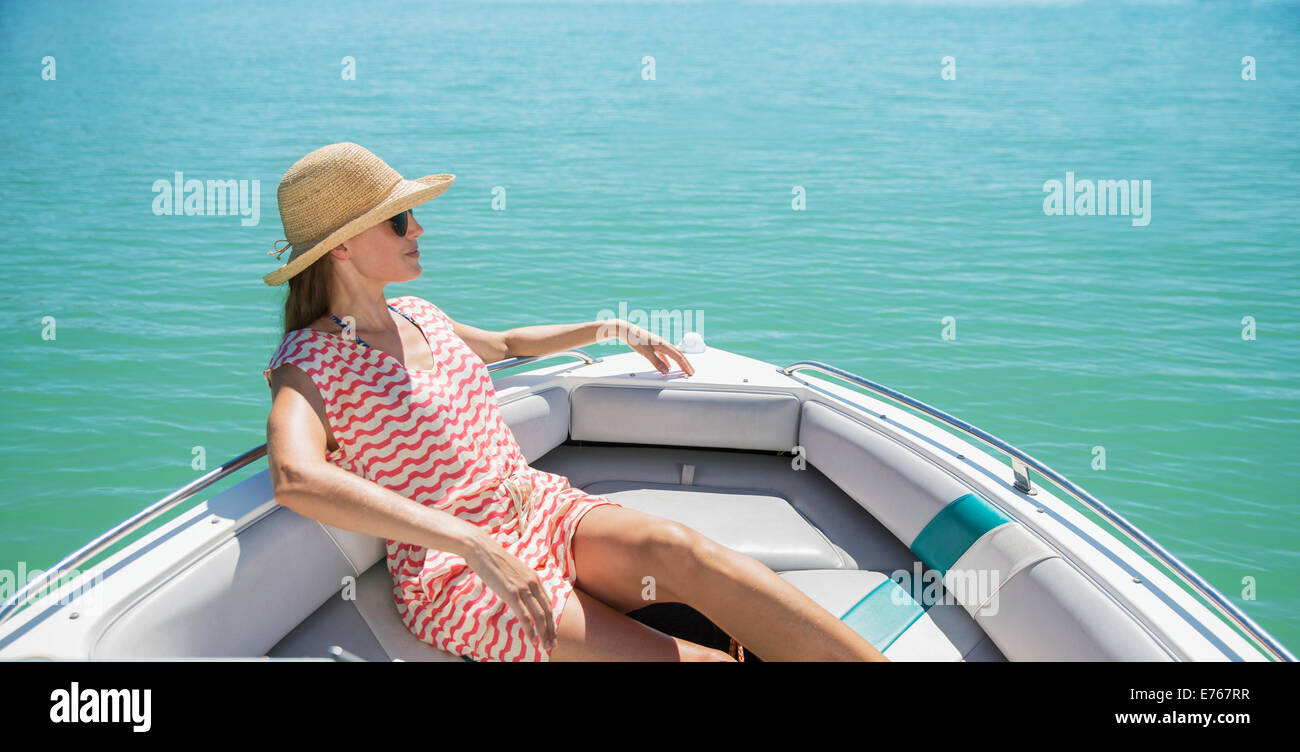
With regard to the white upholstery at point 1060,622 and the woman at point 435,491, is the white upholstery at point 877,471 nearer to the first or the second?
the white upholstery at point 1060,622

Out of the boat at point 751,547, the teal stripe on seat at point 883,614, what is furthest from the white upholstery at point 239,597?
the teal stripe on seat at point 883,614

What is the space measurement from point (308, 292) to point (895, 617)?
59.0 inches

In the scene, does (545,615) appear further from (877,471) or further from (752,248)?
(752,248)

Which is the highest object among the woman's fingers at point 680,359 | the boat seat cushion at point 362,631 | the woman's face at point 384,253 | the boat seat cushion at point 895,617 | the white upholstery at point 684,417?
the woman's face at point 384,253

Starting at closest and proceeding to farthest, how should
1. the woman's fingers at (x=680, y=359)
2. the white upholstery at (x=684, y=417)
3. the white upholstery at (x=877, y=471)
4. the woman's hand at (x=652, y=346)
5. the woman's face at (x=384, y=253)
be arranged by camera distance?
the woman's face at (x=384, y=253), the white upholstery at (x=877, y=471), the woman's hand at (x=652, y=346), the woman's fingers at (x=680, y=359), the white upholstery at (x=684, y=417)

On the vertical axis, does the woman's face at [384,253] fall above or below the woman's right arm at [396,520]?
above

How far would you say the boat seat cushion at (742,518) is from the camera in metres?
2.43

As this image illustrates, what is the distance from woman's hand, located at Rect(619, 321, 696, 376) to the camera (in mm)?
2549

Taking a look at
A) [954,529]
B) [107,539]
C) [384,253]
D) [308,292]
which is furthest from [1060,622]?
[107,539]

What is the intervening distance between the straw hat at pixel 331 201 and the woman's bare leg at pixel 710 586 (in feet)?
2.47

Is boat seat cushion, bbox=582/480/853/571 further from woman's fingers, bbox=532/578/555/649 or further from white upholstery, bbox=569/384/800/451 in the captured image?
woman's fingers, bbox=532/578/555/649
